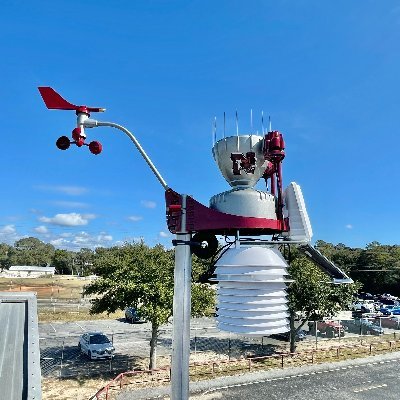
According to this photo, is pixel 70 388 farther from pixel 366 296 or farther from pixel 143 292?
pixel 366 296

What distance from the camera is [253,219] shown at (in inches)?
213

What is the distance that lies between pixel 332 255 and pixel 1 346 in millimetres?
72416

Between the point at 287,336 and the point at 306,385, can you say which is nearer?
the point at 306,385

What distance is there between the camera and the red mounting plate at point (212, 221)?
5.42 m

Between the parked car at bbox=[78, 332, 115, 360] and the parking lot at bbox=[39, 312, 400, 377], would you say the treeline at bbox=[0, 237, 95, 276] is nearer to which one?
the parking lot at bbox=[39, 312, 400, 377]

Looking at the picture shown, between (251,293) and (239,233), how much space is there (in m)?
0.90

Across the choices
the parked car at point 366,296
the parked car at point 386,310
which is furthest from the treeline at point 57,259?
the parked car at point 386,310

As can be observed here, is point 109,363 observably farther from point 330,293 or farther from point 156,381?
point 330,293

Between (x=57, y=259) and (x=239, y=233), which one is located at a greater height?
(x=57, y=259)

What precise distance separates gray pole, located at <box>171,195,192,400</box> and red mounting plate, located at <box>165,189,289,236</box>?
0.09m

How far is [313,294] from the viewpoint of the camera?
22.8 metres

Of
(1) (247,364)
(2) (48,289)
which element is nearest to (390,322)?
(1) (247,364)

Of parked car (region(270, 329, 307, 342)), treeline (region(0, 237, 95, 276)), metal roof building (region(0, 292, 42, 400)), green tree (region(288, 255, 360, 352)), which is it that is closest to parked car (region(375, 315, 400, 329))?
parked car (region(270, 329, 307, 342))

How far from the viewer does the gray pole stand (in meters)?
5.24
